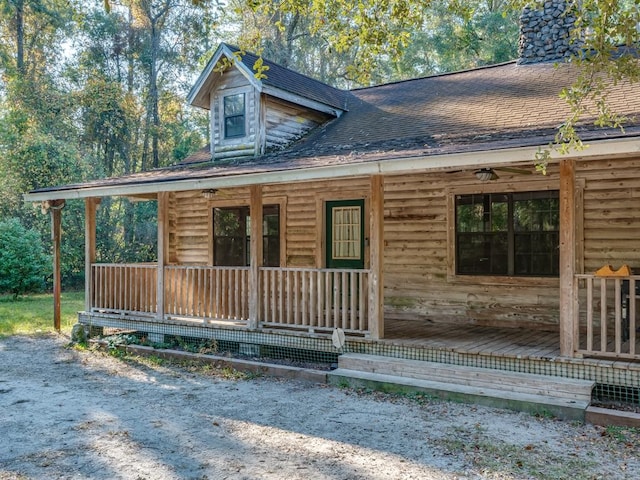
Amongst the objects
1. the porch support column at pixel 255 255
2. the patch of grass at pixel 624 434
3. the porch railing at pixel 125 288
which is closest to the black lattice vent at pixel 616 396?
the patch of grass at pixel 624 434

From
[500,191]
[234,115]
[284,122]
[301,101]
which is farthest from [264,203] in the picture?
[500,191]

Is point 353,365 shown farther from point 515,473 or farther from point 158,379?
point 515,473

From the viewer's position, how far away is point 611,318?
818 centimetres

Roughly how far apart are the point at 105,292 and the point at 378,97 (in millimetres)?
7438

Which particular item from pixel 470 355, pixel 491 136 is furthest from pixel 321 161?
pixel 470 355

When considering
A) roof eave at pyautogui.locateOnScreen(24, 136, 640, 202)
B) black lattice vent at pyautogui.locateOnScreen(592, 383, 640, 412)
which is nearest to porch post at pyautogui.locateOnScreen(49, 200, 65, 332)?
roof eave at pyautogui.locateOnScreen(24, 136, 640, 202)

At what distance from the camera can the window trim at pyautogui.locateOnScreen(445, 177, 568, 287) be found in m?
8.41

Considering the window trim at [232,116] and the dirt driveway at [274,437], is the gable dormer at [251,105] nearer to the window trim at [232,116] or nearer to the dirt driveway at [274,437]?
the window trim at [232,116]

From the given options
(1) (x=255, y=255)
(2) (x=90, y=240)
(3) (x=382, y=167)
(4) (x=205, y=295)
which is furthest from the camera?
(2) (x=90, y=240)

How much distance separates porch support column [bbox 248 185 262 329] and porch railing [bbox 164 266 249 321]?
22 cm

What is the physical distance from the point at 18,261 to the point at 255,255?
12.3m

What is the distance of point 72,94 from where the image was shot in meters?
25.5

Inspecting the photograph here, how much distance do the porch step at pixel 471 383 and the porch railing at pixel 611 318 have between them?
508 mm

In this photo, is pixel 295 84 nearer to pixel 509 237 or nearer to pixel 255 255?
pixel 255 255
